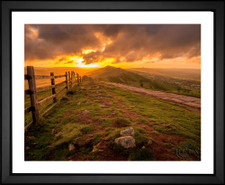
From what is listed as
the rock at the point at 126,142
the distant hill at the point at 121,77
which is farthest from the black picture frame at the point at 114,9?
the distant hill at the point at 121,77

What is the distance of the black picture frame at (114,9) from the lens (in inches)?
53.6

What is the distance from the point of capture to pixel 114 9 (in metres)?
1.48

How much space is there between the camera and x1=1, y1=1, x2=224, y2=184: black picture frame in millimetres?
1361

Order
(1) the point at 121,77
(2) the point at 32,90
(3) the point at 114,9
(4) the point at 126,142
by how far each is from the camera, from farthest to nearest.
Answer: (1) the point at 121,77 < (2) the point at 32,90 < (4) the point at 126,142 < (3) the point at 114,9

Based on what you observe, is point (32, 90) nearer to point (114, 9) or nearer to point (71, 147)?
point (71, 147)

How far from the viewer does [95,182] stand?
1314 mm

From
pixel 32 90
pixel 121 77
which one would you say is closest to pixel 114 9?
pixel 32 90

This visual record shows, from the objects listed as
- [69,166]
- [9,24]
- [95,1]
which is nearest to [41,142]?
[69,166]

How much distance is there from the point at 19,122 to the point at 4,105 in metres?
0.44

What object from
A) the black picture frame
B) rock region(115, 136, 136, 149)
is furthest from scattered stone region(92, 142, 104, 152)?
the black picture frame

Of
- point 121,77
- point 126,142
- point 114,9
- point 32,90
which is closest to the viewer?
point 114,9

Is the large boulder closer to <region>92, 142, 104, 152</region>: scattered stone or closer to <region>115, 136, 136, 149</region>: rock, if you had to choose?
<region>92, 142, 104, 152</region>: scattered stone

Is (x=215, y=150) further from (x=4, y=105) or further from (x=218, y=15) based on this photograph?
(x=4, y=105)

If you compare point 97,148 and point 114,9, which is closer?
point 114,9
